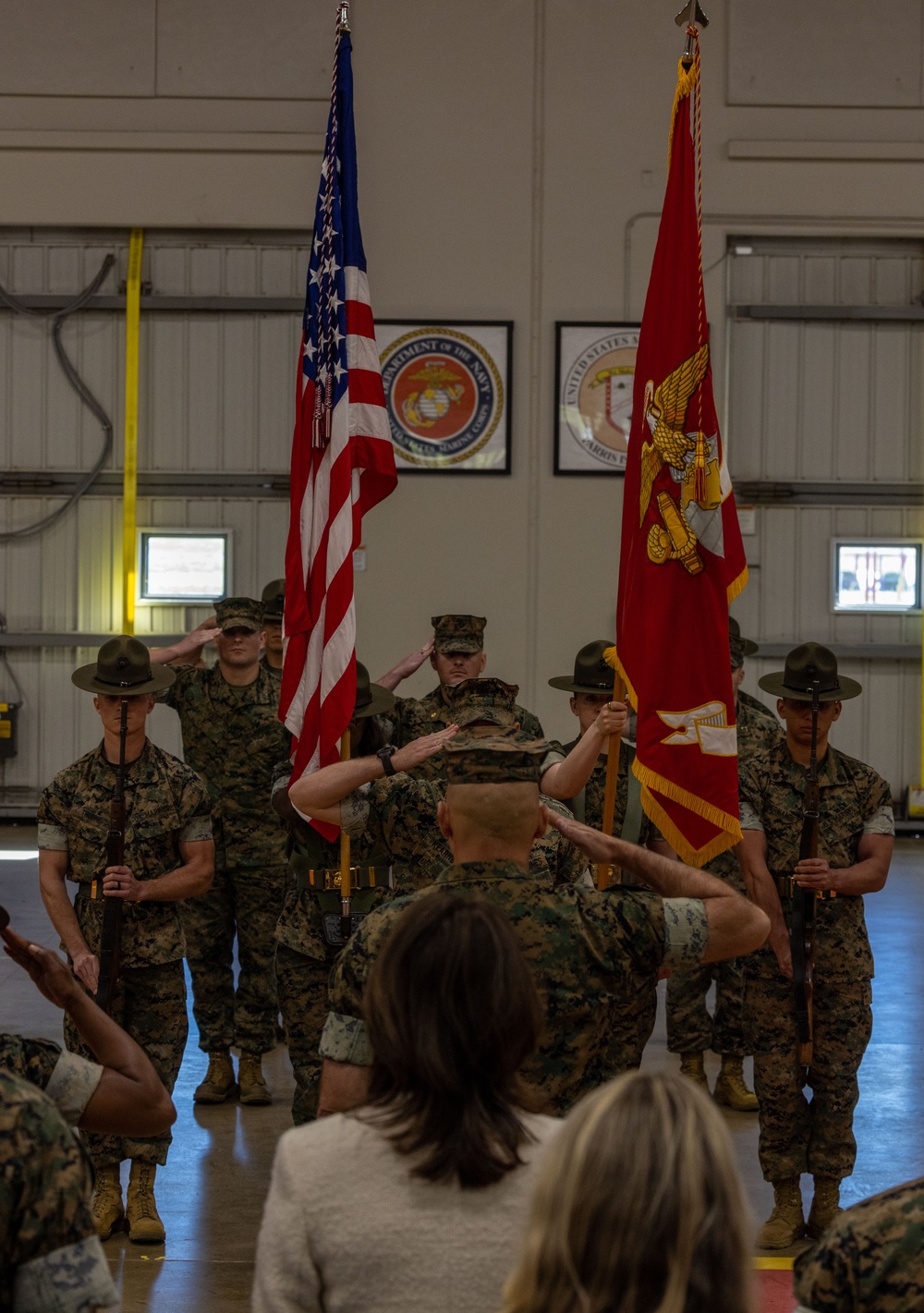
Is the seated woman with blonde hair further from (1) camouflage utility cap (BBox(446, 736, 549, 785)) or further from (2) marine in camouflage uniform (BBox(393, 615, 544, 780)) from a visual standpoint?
(2) marine in camouflage uniform (BBox(393, 615, 544, 780))

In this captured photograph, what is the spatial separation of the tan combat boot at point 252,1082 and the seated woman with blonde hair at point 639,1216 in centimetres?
448

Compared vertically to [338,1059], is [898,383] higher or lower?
higher

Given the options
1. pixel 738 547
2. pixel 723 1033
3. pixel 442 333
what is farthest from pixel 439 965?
pixel 442 333

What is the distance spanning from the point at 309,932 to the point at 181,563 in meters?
7.02

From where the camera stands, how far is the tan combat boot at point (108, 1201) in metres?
4.25

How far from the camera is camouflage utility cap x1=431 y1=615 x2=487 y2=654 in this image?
6.10m

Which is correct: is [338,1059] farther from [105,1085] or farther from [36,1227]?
[36,1227]

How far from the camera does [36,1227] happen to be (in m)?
1.59

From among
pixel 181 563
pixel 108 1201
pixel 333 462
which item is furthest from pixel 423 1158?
pixel 181 563

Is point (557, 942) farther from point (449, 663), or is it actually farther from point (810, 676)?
point (449, 663)

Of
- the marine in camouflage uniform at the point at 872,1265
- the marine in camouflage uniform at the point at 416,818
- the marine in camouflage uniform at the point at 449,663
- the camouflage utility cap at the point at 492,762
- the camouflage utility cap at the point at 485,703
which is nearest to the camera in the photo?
the marine in camouflage uniform at the point at 872,1265

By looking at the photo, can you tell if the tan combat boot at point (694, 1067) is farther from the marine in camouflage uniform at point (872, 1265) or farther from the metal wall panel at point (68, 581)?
the metal wall panel at point (68, 581)

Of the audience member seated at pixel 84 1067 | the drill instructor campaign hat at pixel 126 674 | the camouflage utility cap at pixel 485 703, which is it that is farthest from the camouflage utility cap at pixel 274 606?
the audience member seated at pixel 84 1067

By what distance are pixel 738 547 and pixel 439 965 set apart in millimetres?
3068
